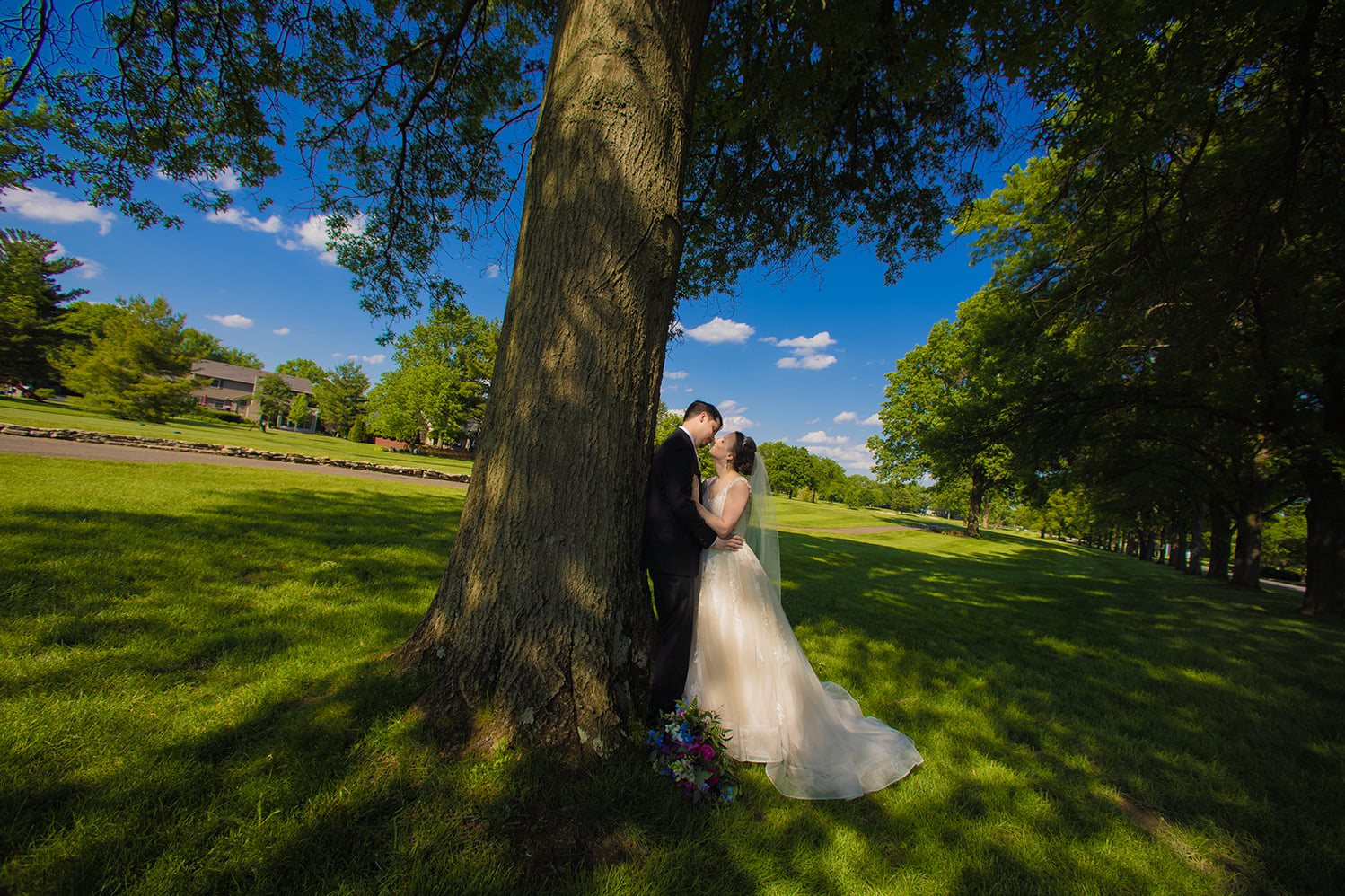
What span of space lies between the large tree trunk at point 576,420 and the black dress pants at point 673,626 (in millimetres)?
227

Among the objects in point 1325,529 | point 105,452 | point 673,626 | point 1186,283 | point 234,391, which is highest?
point 1186,283

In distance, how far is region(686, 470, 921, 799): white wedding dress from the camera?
3078 mm

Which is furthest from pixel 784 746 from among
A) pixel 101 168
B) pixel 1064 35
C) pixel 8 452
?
pixel 8 452

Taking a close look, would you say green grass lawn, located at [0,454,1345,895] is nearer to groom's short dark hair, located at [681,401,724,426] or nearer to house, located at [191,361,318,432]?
groom's short dark hair, located at [681,401,724,426]

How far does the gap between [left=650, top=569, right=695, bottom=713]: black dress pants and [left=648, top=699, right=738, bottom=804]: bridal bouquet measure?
0.33 m

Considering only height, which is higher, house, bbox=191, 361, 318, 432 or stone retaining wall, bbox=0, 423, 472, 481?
house, bbox=191, 361, 318, 432

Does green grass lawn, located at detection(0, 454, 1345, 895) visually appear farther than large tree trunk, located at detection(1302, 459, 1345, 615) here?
No

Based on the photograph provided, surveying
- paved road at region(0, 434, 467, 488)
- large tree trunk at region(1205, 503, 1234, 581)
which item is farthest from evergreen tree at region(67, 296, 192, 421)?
large tree trunk at region(1205, 503, 1234, 581)

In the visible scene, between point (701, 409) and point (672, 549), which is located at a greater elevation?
point (701, 409)

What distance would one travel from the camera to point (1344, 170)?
558cm

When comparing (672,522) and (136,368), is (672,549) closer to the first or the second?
(672,522)

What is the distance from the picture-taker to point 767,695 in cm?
336

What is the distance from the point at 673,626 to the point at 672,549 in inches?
20.9

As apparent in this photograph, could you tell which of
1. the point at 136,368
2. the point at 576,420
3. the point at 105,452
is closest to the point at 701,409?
the point at 576,420
